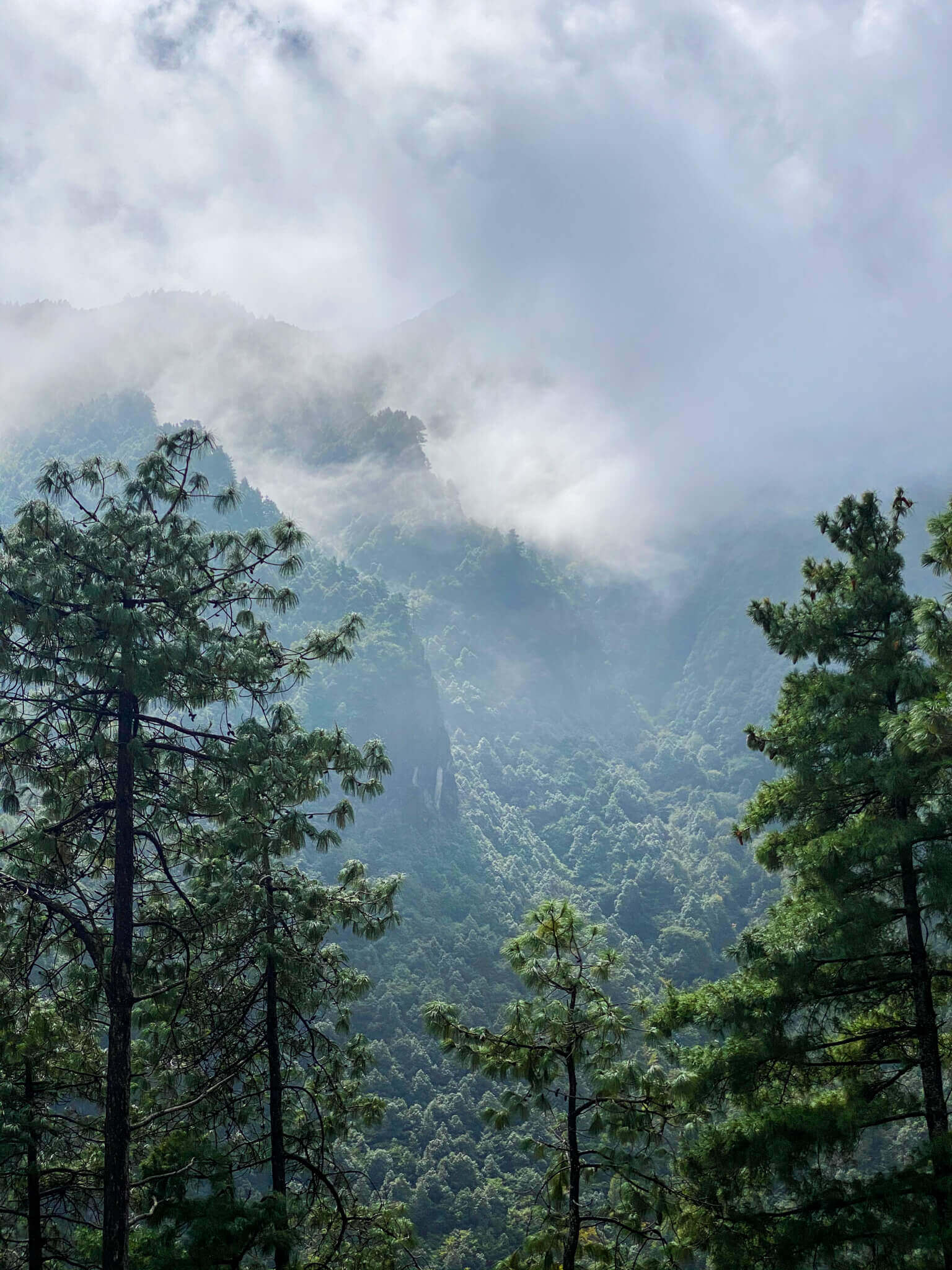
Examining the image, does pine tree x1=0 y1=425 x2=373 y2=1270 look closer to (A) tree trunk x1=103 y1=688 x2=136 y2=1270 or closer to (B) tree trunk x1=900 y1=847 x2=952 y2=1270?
(A) tree trunk x1=103 y1=688 x2=136 y2=1270

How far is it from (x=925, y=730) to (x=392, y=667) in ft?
468

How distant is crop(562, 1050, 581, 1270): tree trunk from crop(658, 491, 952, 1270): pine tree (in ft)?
3.97

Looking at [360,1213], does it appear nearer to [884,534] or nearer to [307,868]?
[884,534]

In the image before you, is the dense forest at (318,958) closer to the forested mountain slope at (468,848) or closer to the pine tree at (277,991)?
the pine tree at (277,991)

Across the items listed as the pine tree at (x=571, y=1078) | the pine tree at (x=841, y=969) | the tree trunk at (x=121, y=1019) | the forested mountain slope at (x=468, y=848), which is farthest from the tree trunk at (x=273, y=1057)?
the forested mountain slope at (x=468, y=848)

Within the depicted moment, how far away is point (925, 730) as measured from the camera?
750cm

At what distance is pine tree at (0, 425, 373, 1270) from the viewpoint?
7.47 m

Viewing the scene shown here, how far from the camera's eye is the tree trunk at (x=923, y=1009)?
318 inches

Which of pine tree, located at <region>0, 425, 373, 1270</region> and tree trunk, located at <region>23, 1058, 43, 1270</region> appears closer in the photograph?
pine tree, located at <region>0, 425, 373, 1270</region>

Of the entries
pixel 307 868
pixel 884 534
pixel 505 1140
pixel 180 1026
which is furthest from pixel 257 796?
pixel 307 868

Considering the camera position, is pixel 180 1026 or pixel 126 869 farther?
pixel 180 1026

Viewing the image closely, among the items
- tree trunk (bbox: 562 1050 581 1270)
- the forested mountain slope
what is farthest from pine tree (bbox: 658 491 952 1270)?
the forested mountain slope

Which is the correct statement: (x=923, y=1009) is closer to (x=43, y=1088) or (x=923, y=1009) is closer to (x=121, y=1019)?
(x=121, y=1019)

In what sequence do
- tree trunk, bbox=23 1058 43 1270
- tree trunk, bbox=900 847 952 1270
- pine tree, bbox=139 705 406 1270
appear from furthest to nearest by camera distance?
pine tree, bbox=139 705 406 1270 < tree trunk, bbox=900 847 952 1270 < tree trunk, bbox=23 1058 43 1270
